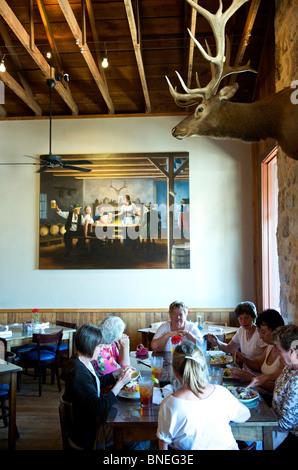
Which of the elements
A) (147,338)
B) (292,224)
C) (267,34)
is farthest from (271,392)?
(267,34)

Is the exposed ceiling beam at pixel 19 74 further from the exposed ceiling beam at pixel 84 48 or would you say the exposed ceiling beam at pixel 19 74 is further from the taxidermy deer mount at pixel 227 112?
the taxidermy deer mount at pixel 227 112

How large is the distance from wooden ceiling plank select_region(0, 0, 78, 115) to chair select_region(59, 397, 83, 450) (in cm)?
415

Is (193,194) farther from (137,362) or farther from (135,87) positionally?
(137,362)

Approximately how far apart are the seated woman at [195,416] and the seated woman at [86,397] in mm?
594

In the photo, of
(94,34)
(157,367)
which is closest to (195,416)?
(157,367)

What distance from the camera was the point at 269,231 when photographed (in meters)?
6.09

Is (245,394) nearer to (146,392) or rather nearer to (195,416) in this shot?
(146,392)

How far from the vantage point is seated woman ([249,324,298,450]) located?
2383 millimetres

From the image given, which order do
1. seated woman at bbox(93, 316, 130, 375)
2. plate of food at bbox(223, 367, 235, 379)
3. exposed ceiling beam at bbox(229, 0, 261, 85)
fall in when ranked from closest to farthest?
plate of food at bbox(223, 367, 235, 379), seated woman at bbox(93, 316, 130, 375), exposed ceiling beam at bbox(229, 0, 261, 85)

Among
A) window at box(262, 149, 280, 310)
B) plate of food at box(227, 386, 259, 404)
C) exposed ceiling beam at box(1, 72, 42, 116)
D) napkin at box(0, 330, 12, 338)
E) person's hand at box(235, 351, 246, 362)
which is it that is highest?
exposed ceiling beam at box(1, 72, 42, 116)

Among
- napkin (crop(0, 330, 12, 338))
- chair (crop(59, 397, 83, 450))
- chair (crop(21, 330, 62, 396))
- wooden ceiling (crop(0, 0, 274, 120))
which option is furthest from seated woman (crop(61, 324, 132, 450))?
wooden ceiling (crop(0, 0, 274, 120))

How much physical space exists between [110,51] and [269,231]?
3.55 m

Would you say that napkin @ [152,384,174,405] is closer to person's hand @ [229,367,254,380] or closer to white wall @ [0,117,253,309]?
person's hand @ [229,367,254,380]

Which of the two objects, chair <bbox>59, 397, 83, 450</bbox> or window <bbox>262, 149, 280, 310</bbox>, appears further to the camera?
window <bbox>262, 149, 280, 310</bbox>
